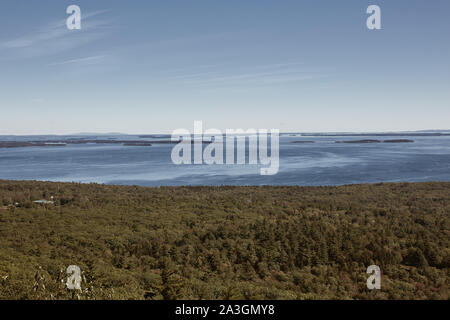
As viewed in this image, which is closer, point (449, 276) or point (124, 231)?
point (449, 276)

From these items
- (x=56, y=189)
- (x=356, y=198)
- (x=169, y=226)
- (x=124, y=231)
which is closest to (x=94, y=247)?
(x=124, y=231)

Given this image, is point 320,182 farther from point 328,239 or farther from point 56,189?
point 56,189
